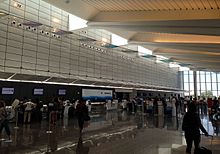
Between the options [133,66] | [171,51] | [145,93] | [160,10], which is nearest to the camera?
[160,10]

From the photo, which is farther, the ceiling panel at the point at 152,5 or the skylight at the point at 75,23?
the skylight at the point at 75,23

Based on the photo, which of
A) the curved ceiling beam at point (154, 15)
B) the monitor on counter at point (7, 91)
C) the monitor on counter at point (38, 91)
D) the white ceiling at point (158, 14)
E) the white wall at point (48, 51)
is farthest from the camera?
the monitor on counter at point (38, 91)

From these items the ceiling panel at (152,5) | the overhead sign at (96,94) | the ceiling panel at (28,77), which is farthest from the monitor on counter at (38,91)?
the ceiling panel at (152,5)

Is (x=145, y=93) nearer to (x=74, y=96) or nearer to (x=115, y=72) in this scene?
(x=115, y=72)

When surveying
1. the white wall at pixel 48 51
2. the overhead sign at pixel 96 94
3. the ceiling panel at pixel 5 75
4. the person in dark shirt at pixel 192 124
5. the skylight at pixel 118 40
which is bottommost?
the person in dark shirt at pixel 192 124

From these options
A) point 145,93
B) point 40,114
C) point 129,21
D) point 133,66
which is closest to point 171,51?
point 133,66

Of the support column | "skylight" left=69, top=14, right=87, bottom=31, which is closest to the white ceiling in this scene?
"skylight" left=69, top=14, right=87, bottom=31

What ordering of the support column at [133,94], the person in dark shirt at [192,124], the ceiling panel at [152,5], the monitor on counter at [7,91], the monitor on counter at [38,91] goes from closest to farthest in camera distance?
the person in dark shirt at [192,124] < the ceiling panel at [152,5] < the monitor on counter at [7,91] < the monitor on counter at [38,91] < the support column at [133,94]

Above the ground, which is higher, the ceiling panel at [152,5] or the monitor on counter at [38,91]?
the ceiling panel at [152,5]

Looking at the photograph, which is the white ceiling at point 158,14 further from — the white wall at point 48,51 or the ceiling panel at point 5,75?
the ceiling panel at point 5,75

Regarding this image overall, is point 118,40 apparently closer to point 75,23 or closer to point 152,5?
point 75,23

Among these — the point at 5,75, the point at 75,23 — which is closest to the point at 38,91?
the point at 5,75

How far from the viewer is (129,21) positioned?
15.7 metres

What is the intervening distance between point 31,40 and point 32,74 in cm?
323
